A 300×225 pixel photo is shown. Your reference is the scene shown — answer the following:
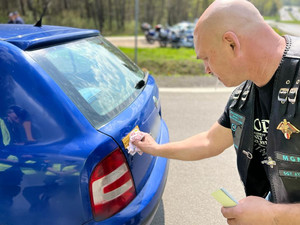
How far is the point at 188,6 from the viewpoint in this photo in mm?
33094

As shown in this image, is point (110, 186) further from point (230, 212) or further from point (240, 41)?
point (240, 41)

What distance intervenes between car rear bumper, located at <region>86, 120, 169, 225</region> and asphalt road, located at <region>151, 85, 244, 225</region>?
653 mm

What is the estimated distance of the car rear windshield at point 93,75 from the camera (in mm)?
1548

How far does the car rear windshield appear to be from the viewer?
155cm

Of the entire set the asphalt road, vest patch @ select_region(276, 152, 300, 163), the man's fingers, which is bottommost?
the asphalt road

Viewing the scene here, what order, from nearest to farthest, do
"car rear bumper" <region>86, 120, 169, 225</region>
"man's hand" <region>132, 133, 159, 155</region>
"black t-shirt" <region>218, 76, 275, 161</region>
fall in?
"black t-shirt" <region>218, 76, 275, 161</region> → "car rear bumper" <region>86, 120, 169, 225</region> → "man's hand" <region>132, 133, 159, 155</region>

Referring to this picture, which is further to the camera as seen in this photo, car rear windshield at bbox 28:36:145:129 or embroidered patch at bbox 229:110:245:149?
car rear windshield at bbox 28:36:145:129

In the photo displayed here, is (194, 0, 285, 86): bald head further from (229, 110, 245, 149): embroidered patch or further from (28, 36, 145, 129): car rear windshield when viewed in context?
(28, 36, 145, 129): car rear windshield

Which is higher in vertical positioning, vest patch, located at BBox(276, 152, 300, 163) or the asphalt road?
vest patch, located at BBox(276, 152, 300, 163)

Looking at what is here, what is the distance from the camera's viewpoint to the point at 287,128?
38.6 inches

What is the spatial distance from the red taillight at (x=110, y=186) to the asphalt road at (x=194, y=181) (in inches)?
40.2

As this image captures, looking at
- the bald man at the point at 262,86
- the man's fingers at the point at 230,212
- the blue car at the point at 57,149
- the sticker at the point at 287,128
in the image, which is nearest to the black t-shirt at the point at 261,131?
the bald man at the point at 262,86

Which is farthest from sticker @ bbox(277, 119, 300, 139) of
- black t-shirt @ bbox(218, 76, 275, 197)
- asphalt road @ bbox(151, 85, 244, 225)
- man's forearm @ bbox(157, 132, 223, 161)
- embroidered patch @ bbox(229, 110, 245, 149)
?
asphalt road @ bbox(151, 85, 244, 225)

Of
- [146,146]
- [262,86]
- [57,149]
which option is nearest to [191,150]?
[146,146]
